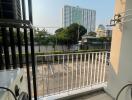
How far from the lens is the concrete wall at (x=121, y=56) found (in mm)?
1815

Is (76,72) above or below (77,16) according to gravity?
below

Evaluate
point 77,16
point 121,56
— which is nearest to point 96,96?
point 121,56

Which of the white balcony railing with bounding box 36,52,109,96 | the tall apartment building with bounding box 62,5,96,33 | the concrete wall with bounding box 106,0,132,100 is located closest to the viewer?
the concrete wall with bounding box 106,0,132,100

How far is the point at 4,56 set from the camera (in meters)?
1.54

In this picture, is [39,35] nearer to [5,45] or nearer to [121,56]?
[5,45]

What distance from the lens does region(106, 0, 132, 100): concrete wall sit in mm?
1815

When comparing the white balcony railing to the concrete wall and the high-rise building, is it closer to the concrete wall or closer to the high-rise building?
the concrete wall

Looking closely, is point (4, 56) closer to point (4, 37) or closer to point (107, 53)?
point (4, 37)

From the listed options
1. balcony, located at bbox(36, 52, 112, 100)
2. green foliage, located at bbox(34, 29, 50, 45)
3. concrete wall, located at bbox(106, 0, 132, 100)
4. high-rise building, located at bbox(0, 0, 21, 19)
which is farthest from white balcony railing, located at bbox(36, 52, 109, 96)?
high-rise building, located at bbox(0, 0, 21, 19)

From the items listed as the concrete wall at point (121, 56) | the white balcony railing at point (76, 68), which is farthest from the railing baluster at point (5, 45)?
the concrete wall at point (121, 56)

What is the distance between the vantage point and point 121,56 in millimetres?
1959

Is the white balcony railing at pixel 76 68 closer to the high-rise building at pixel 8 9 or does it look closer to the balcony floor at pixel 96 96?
the balcony floor at pixel 96 96

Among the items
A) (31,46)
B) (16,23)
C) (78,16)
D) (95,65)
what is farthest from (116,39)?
(78,16)

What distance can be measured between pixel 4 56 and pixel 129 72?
1.63 meters
